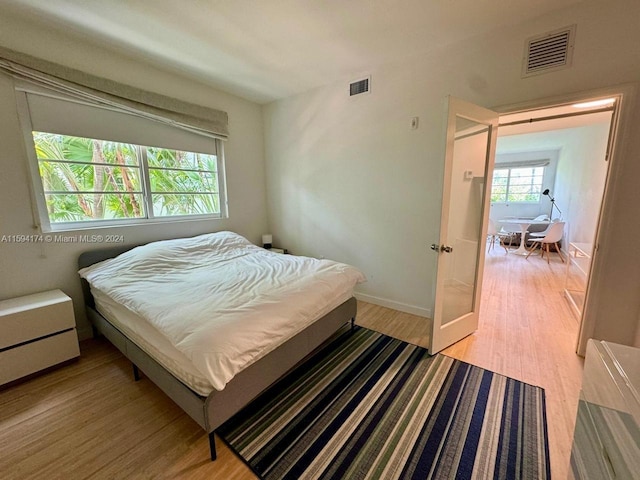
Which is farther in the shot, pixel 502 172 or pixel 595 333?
pixel 502 172

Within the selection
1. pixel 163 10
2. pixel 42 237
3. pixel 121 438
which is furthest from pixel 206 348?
pixel 163 10

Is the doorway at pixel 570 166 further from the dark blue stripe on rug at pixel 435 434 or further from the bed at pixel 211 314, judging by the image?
the bed at pixel 211 314

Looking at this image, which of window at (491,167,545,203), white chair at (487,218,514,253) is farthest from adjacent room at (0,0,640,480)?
window at (491,167,545,203)

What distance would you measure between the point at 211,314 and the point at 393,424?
1.27m

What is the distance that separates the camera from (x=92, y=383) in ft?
6.39

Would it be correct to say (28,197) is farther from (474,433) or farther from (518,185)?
(518,185)

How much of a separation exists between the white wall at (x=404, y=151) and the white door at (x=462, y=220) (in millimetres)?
182

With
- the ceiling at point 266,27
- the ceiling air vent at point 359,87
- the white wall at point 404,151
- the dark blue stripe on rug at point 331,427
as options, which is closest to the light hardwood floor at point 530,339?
the white wall at point 404,151

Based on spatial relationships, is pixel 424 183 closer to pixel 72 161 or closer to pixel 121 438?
pixel 121 438

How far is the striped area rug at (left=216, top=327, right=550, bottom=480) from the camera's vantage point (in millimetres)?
1337

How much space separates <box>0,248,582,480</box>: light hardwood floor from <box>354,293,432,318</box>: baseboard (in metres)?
0.10

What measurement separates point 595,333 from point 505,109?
195 cm

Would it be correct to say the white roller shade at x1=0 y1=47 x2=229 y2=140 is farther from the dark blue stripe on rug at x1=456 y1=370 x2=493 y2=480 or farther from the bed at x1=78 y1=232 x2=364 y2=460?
the dark blue stripe on rug at x1=456 y1=370 x2=493 y2=480

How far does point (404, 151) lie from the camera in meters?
2.79
